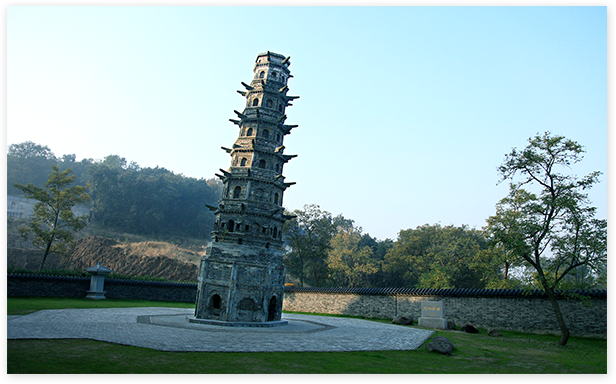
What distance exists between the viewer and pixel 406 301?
2492 centimetres

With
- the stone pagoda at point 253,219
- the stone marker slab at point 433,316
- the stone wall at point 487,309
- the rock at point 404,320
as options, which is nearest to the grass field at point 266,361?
the stone wall at point 487,309

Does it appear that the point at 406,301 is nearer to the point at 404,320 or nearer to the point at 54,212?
the point at 404,320

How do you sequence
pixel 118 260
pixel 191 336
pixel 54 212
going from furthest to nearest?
pixel 118 260, pixel 54 212, pixel 191 336

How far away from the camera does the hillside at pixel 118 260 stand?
44.8 m

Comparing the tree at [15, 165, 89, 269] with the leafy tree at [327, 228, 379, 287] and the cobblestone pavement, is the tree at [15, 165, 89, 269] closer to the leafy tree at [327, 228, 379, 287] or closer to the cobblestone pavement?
the cobblestone pavement

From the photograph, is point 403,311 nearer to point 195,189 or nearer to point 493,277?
point 493,277

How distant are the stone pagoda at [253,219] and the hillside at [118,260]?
1159 inches

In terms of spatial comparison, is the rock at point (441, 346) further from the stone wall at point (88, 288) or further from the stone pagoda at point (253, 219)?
the stone wall at point (88, 288)

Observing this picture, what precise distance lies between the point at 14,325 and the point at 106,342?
4.90m

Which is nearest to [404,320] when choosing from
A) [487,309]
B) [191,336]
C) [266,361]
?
[487,309]

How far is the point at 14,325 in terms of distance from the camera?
12.9 m

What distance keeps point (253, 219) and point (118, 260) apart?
35272 millimetres

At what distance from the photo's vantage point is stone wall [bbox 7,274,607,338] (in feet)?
59.3

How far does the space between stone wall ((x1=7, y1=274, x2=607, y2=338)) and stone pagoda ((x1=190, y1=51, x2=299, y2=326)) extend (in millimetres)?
9290
